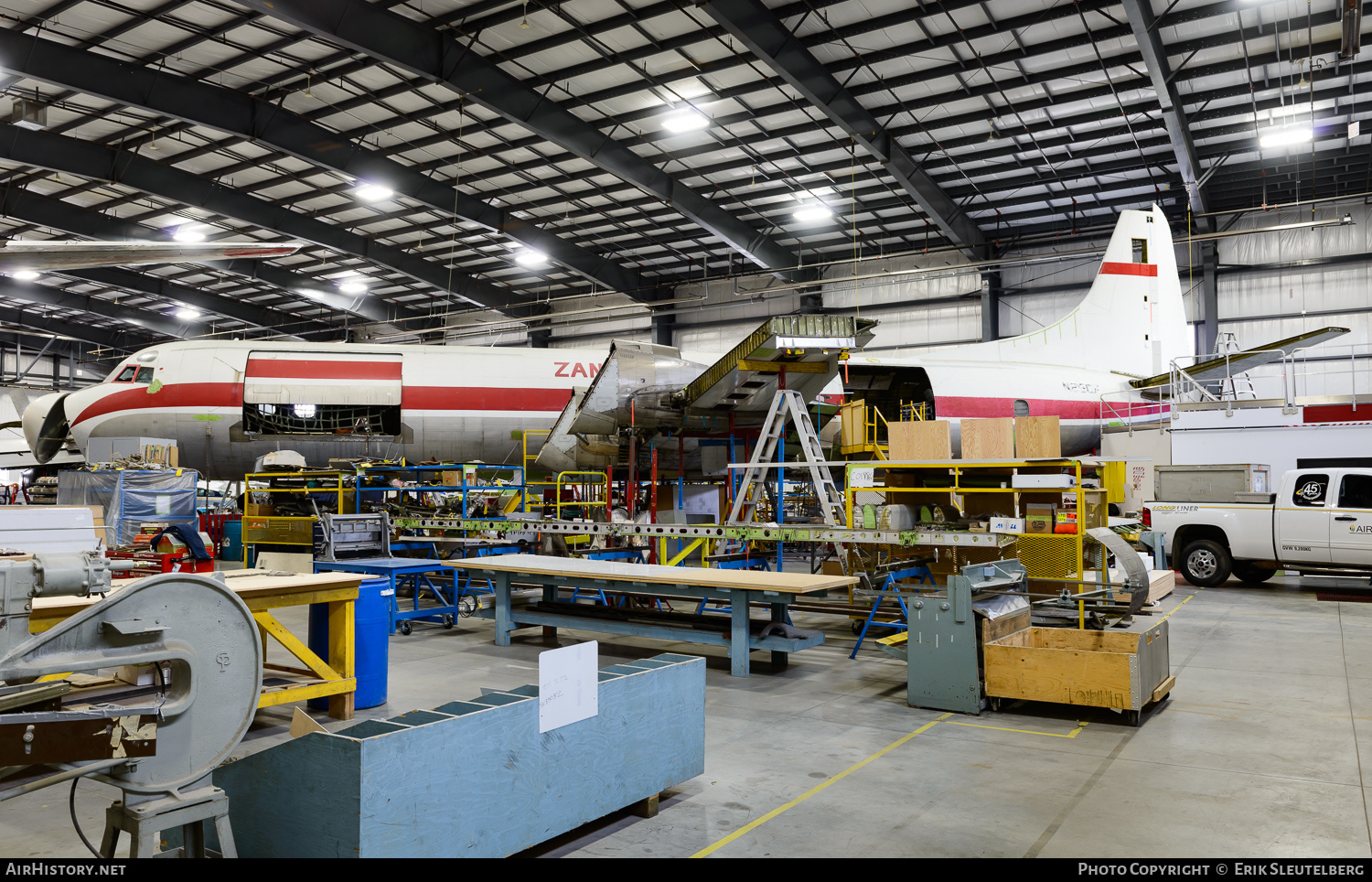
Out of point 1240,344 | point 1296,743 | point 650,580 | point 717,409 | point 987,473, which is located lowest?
point 1296,743

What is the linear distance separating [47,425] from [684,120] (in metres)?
18.3

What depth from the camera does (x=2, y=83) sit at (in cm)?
1881

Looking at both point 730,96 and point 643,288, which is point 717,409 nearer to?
point 730,96

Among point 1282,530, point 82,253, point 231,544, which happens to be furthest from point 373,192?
point 1282,530

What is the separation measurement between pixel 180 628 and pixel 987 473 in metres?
10.6

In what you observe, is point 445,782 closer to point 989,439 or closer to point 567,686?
point 567,686

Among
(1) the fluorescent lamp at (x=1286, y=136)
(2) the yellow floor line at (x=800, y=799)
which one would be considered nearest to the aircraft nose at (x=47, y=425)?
(2) the yellow floor line at (x=800, y=799)

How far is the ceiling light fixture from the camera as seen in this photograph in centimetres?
2162

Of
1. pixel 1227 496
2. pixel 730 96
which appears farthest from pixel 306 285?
pixel 1227 496

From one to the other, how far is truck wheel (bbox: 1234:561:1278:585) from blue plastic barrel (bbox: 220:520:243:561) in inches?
979

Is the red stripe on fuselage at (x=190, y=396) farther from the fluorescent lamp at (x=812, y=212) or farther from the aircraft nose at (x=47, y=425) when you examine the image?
the fluorescent lamp at (x=812, y=212)

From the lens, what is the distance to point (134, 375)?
19.3 metres

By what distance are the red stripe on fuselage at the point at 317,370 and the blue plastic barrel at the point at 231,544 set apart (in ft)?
23.3

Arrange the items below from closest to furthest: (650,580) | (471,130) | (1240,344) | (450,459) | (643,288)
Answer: (650,580) < (450,459) < (471,130) < (1240,344) < (643,288)
